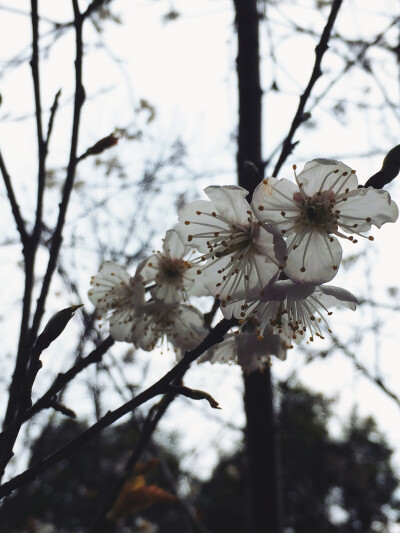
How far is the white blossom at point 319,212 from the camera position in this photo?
97cm

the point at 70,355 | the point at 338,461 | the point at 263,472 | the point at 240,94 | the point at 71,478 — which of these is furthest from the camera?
the point at 71,478

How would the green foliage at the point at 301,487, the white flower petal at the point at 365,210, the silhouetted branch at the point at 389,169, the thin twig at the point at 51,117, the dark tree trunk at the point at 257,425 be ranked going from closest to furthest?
1. the silhouetted branch at the point at 389,169
2. the white flower petal at the point at 365,210
3. the thin twig at the point at 51,117
4. the dark tree trunk at the point at 257,425
5. the green foliage at the point at 301,487

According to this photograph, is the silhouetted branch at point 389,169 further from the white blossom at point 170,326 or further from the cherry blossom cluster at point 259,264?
the white blossom at point 170,326

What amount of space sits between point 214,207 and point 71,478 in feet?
34.9

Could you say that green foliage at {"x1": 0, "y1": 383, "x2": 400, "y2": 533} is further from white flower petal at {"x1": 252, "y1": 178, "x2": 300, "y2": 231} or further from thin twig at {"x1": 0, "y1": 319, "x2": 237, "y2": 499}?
thin twig at {"x1": 0, "y1": 319, "x2": 237, "y2": 499}

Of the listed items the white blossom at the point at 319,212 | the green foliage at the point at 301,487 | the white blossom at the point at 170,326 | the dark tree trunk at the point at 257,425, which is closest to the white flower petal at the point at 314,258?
the white blossom at the point at 319,212

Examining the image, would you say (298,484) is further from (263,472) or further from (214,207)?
(214,207)

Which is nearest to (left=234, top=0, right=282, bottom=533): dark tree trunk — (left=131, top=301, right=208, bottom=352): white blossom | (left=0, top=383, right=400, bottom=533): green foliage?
(left=131, top=301, right=208, bottom=352): white blossom

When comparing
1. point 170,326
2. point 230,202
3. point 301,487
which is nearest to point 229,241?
point 230,202

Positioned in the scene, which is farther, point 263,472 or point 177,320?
point 263,472

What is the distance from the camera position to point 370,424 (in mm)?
10805

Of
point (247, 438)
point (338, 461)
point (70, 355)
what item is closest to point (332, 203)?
point (247, 438)

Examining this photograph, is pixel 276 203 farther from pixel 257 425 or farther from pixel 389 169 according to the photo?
pixel 257 425

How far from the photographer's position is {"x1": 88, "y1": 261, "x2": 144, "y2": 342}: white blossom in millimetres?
1247
